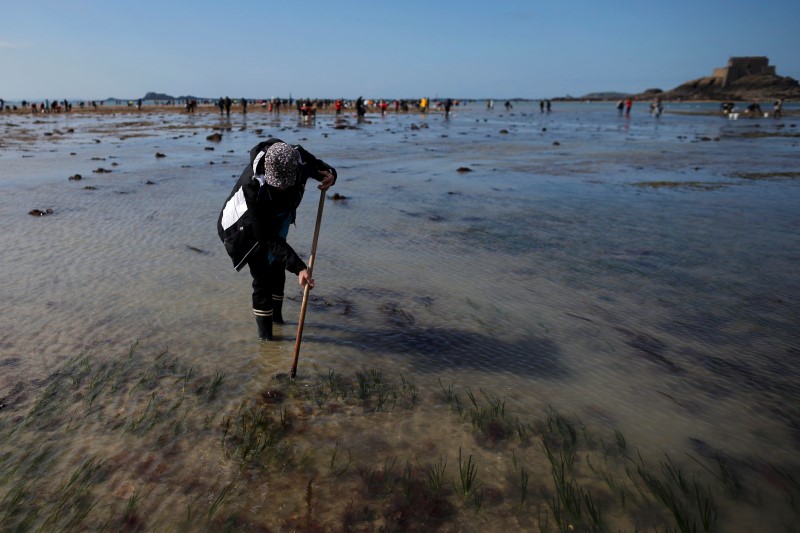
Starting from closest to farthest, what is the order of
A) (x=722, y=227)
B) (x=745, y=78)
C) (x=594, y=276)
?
(x=594, y=276) < (x=722, y=227) < (x=745, y=78)

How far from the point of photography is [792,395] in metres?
4.16

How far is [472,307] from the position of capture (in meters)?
5.88

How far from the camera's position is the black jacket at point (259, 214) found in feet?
13.6

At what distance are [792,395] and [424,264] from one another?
448 cm

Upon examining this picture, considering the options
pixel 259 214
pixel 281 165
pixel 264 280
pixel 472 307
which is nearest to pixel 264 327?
pixel 264 280

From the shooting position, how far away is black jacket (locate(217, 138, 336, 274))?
164 inches

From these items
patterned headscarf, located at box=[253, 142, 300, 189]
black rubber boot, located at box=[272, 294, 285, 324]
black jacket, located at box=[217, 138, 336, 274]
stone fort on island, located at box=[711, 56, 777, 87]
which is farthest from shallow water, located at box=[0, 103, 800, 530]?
stone fort on island, located at box=[711, 56, 777, 87]

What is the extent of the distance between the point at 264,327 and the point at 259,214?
4.15 feet

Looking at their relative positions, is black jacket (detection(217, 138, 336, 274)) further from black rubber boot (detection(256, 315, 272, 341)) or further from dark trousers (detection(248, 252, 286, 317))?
black rubber boot (detection(256, 315, 272, 341))

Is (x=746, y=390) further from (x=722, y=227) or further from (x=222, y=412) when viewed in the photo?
(x=722, y=227)

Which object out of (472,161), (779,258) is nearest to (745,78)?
(472,161)

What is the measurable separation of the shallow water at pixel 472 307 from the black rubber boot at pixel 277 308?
0.14m

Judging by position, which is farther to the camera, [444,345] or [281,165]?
[444,345]

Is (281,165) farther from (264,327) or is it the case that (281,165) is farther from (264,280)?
(264,327)
